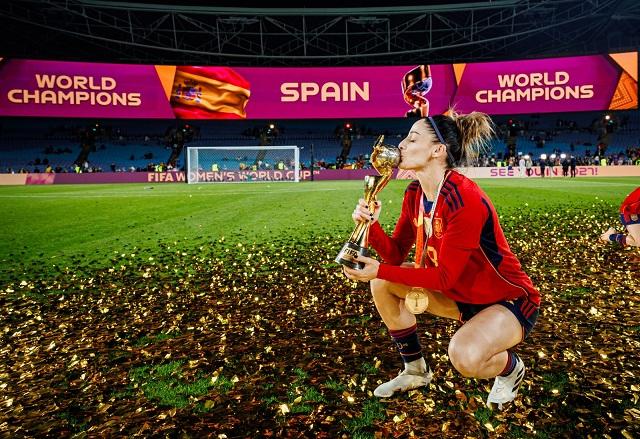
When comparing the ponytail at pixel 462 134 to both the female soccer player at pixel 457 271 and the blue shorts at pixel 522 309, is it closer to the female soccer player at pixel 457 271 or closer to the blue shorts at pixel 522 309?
the female soccer player at pixel 457 271

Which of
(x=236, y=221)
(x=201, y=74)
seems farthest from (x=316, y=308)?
(x=201, y=74)

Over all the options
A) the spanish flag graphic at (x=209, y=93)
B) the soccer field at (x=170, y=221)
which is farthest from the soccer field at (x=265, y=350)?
the spanish flag graphic at (x=209, y=93)

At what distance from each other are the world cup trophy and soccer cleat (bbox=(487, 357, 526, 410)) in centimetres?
3708

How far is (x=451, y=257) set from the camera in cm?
273

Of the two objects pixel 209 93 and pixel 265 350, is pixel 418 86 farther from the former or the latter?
pixel 265 350


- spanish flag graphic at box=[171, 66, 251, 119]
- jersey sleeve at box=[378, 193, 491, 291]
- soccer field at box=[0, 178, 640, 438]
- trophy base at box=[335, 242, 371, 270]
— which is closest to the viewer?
trophy base at box=[335, 242, 371, 270]

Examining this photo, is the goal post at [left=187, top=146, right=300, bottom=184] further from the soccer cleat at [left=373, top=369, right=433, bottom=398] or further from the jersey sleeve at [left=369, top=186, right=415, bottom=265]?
the soccer cleat at [left=373, top=369, right=433, bottom=398]

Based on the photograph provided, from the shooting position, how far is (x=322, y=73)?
39.5 m

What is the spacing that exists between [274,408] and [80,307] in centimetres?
335

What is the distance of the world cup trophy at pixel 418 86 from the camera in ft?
127

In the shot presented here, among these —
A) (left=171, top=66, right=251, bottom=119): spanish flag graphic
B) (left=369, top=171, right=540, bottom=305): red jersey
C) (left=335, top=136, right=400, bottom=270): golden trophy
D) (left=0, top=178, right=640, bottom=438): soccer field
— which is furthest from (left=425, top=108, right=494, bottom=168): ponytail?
(left=171, top=66, right=251, bottom=119): spanish flag graphic

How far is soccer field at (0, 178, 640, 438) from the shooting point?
2.89 meters

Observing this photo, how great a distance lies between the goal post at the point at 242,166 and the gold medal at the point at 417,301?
34.3 metres

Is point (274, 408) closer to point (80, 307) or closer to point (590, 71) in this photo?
point (80, 307)
